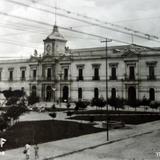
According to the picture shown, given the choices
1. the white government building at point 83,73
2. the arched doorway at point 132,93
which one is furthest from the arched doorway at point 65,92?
the arched doorway at point 132,93

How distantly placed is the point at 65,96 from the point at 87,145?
1412 inches

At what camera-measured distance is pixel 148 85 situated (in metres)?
44.9

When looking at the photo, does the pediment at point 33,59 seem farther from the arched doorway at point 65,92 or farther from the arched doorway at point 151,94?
the arched doorway at point 151,94

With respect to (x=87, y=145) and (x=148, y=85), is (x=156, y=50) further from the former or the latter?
(x=87, y=145)

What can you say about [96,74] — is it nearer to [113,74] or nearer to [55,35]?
[113,74]

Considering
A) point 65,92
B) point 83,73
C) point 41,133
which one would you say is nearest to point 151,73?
point 83,73

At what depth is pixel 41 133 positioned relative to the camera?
1991 cm

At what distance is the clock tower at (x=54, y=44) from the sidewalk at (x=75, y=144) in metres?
33.3

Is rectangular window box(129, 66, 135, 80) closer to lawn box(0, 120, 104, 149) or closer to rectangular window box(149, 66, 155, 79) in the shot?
rectangular window box(149, 66, 155, 79)

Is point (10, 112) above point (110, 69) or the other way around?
the other way around

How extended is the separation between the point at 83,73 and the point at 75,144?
34696 millimetres

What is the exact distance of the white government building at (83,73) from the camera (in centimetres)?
4541

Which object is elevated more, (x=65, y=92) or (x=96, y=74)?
(x=96, y=74)

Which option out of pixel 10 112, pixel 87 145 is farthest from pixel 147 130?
pixel 10 112
